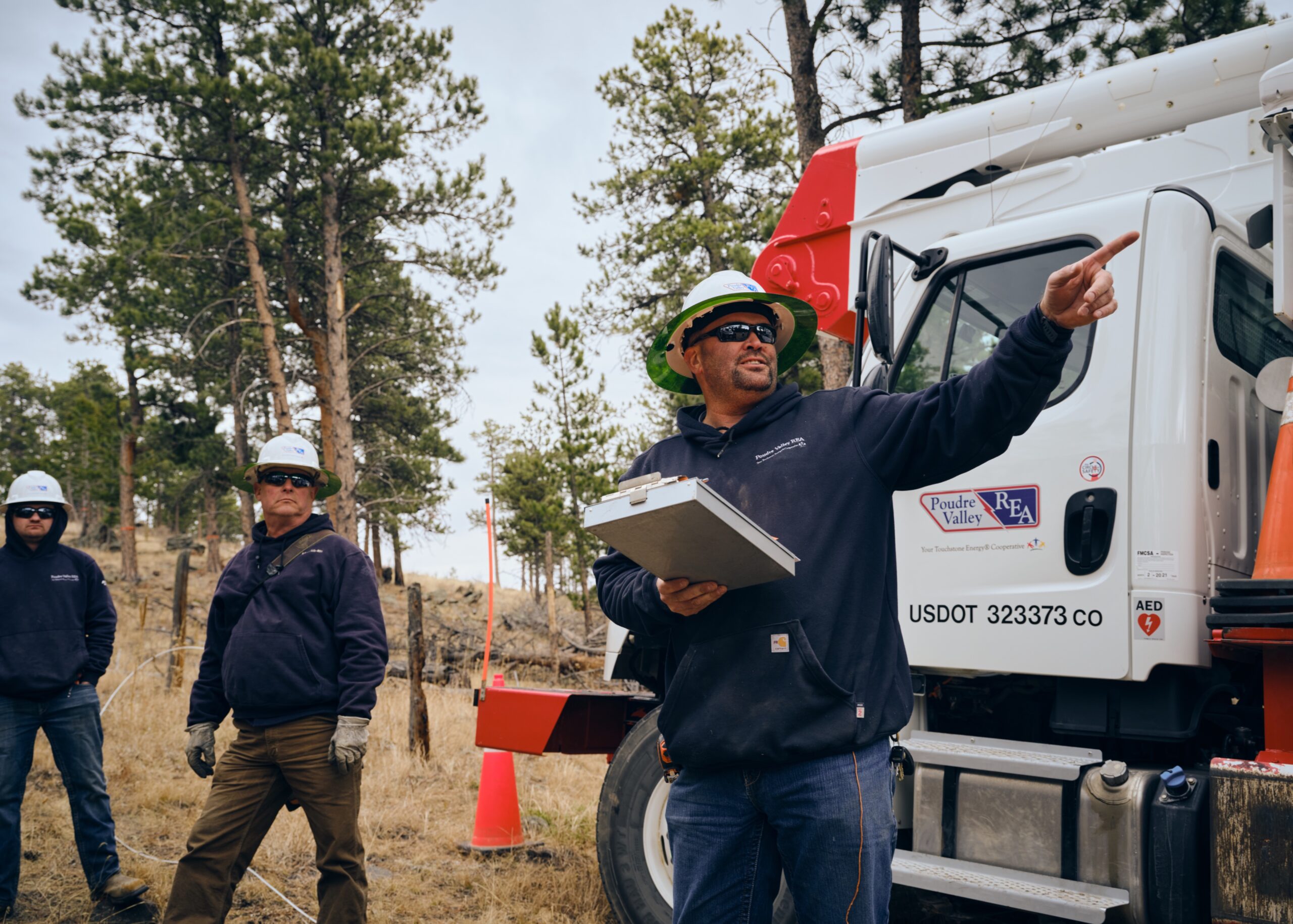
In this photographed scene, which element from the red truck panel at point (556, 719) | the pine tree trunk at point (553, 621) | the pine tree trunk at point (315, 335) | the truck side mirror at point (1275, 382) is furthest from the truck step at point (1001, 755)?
the pine tree trunk at point (315, 335)

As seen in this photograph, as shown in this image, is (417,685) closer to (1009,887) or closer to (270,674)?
(270,674)

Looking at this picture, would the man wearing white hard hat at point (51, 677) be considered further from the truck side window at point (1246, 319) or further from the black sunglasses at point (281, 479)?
the truck side window at point (1246, 319)

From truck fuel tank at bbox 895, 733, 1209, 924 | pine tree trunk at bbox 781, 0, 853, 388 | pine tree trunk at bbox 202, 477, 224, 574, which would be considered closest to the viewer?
truck fuel tank at bbox 895, 733, 1209, 924

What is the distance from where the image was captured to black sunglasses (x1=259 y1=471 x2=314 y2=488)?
4.26 metres

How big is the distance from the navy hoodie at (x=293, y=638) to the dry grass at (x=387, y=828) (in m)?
1.61

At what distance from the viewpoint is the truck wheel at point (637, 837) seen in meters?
4.32

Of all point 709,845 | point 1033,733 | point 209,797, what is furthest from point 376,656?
point 1033,733

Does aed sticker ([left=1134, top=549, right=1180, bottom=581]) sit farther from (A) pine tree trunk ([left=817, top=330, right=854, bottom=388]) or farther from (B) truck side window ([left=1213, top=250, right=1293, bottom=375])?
(A) pine tree trunk ([left=817, top=330, right=854, bottom=388])

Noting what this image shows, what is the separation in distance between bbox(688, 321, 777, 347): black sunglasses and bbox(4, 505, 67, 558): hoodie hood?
4.32 m

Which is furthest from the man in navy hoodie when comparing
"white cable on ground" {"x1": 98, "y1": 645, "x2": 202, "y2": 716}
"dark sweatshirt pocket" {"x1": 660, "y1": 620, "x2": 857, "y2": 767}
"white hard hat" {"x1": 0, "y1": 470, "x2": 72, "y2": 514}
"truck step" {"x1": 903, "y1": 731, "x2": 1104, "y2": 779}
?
"white cable on ground" {"x1": 98, "y1": 645, "x2": 202, "y2": 716}

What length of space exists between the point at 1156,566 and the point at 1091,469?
1.38 feet

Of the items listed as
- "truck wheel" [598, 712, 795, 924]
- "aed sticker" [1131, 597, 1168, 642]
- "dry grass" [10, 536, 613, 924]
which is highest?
"aed sticker" [1131, 597, 1168, 642]

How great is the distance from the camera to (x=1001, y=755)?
3668mm

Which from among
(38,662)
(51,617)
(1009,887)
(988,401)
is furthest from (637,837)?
(51,617)
